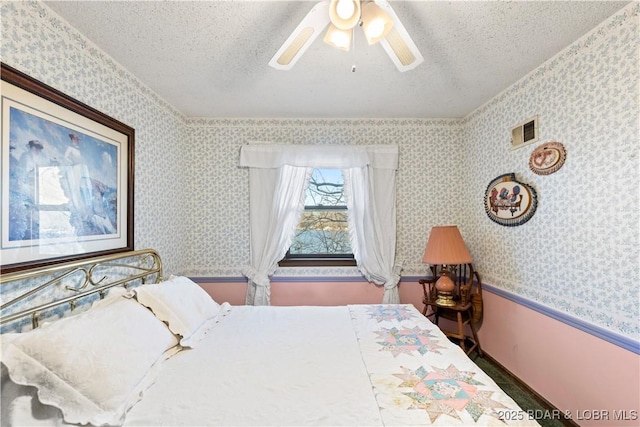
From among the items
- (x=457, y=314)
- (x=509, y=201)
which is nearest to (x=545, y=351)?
(x=457, y=314)

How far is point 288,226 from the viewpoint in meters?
3.01

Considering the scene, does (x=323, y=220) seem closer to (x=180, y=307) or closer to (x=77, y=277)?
(x=180, y=307)

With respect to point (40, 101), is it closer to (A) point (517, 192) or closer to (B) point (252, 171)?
(B) point (252, 171)

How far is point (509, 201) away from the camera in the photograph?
236 centimetres

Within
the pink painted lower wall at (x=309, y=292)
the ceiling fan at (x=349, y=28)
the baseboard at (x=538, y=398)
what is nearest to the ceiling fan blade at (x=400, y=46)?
the ceiling fan at (x=349, y=28)

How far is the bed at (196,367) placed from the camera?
101 centimetres

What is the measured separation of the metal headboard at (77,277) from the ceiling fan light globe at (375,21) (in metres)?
1.88

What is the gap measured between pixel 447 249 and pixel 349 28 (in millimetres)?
2082

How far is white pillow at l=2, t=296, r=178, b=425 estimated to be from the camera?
0.98 m

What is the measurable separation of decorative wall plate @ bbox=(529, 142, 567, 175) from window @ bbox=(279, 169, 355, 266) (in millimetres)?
1791

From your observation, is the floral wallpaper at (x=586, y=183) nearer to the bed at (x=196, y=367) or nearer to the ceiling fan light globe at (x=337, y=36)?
the bed at (x=196, y=367)

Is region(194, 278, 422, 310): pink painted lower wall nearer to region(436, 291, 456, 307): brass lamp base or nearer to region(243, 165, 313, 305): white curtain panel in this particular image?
region(243, 165, 313, 305): white curtain panel

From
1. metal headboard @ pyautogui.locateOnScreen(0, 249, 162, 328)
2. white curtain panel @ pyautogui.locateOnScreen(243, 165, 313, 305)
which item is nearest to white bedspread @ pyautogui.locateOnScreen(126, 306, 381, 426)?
metal headboard @ pyautogui.locateOnScreen(0, 249, 162, 328)

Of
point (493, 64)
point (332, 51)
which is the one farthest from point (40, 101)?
point (493, 64)
